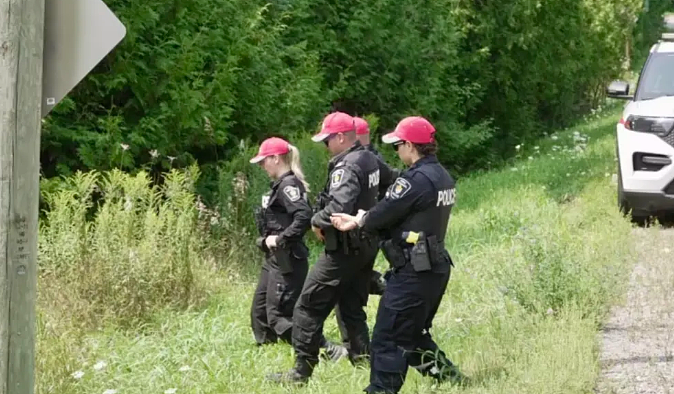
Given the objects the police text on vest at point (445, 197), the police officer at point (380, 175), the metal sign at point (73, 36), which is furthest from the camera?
the police officer at point (380, 175)

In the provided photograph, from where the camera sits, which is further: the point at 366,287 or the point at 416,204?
the point at 366,287

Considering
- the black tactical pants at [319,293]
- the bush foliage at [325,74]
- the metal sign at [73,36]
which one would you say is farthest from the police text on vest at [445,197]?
the bush foliage at [325,74]

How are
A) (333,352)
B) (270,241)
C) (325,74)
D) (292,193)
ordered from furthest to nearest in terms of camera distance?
(325,74) → (333,352) → (270,241) → (292,193)

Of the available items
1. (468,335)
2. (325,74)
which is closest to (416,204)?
(468,335)

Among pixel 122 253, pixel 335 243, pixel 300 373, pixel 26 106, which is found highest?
pixel 26 106

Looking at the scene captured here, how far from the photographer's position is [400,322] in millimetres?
5734

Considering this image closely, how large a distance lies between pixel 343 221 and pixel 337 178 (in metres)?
0.38

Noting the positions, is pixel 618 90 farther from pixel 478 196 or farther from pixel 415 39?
pixel 415 39

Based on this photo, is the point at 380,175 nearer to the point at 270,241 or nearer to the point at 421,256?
the point at 270,241

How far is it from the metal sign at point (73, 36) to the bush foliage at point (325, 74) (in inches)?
232

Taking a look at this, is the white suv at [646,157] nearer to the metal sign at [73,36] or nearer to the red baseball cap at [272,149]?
the red baseball cap at [272,149]

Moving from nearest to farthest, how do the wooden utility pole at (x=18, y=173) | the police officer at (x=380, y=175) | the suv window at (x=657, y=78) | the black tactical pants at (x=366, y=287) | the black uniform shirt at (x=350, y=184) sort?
the wooden utility pole at (x=18, y=173)
the black uniform shirt at (x=350, y=184)
the black tactical pants at (x=366, y=287)
the police officer at (x=380, y=175)
the suv window at (x=657, y=78)

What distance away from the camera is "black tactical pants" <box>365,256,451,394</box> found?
5.72 m

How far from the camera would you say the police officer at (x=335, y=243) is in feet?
21.0
